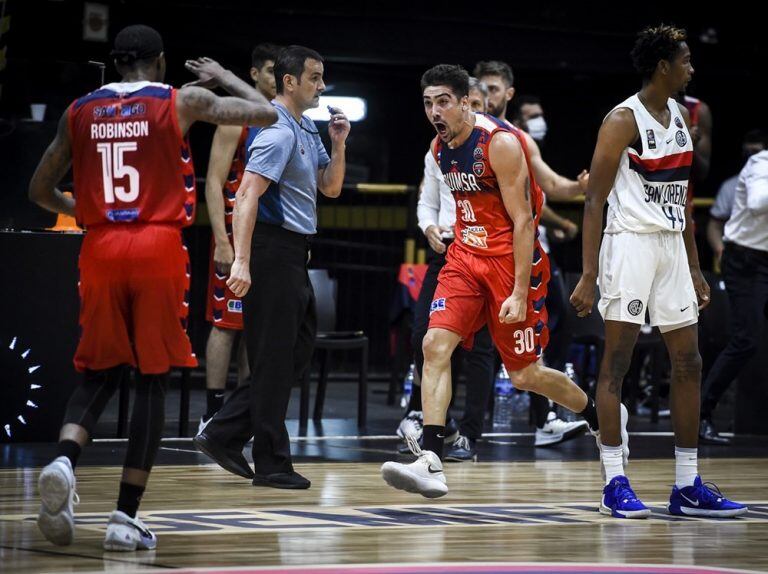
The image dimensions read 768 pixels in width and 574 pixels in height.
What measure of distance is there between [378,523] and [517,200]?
1606 millimetres

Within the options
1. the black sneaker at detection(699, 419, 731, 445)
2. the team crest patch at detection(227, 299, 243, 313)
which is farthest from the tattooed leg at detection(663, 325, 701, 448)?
the black sneaker at detection(699, 419, 731, 445)

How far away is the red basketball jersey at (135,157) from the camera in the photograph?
515 cm

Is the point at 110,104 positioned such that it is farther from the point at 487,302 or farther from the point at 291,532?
the point at 487,302

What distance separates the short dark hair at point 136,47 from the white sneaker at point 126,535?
1.52 m

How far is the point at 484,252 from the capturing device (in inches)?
261

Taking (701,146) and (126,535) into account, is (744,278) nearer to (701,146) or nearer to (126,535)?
(701,146)

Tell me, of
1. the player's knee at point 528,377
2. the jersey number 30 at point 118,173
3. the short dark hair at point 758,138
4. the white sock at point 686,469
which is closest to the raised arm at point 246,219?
the jersey number 30 at point 118,173

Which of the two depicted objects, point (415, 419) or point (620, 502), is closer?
point (620, 502)

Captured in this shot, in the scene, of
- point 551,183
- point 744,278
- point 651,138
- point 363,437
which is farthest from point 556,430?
point 651,138

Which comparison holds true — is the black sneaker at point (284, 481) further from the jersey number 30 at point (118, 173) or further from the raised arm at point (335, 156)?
the jersey number 30 at point (118, 173)

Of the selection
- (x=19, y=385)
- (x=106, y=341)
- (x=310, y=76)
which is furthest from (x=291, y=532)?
(x=19, y=385)

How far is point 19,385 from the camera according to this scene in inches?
330

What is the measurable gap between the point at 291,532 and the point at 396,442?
3601 mm

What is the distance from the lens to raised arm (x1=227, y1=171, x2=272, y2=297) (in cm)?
627
